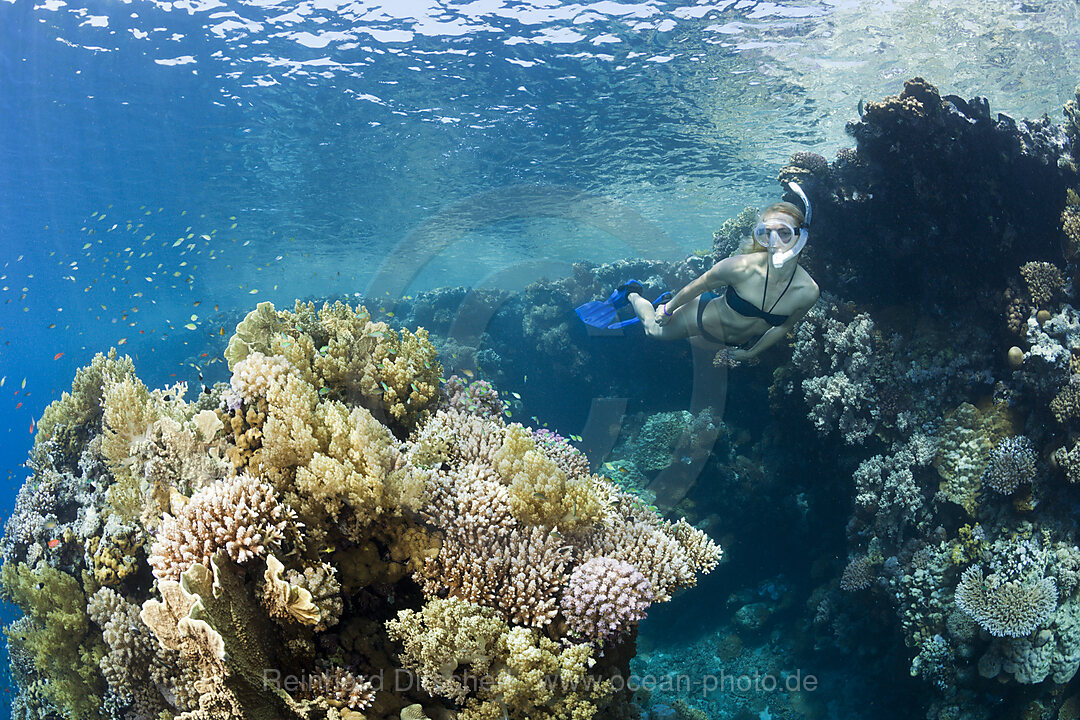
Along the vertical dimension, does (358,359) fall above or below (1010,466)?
above

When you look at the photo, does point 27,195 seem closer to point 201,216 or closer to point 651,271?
point 201,216

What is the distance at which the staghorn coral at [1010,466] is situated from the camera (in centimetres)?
620

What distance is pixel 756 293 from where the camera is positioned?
5.53 m

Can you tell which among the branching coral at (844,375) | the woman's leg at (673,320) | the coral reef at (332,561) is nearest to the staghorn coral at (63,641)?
the coral reef at (332,561)

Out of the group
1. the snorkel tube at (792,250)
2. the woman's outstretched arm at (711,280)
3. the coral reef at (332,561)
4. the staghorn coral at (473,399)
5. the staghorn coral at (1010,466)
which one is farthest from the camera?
the staghorn coral at (1010,466)

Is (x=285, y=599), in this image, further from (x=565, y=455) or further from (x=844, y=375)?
(x=844, y=375)

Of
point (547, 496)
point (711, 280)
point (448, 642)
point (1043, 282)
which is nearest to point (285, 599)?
point (448, 642)

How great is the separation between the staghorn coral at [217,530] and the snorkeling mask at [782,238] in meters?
4.80

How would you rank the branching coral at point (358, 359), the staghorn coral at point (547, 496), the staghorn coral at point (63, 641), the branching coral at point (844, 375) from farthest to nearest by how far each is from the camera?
1. the branching coral at point (844, 375)
2. the branching coral at point (358, 359)
3. the staghorn coral at point (63, 641)
4. the staghorn coral at point (547, 496)

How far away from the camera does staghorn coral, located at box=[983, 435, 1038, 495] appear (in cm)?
620

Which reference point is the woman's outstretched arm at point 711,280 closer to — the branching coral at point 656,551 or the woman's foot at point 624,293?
the woman's foot at point 624,293

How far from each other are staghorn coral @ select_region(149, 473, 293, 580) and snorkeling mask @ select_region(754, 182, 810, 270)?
4801 millimetres

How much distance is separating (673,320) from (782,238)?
2.02 metres

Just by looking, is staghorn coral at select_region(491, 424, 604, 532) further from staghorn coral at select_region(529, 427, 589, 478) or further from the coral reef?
staghorn coral at select_region(529, 427, 589, 478)
